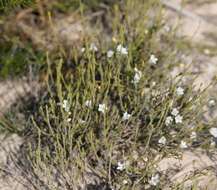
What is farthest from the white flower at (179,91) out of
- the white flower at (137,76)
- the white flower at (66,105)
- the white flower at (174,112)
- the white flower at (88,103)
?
the white flower at (66,105)

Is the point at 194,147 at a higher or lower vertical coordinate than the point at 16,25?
lower

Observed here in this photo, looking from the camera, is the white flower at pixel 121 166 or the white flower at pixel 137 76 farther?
the white flower at pixel 137 76

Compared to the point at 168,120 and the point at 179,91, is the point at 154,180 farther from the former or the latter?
the point at 179,91

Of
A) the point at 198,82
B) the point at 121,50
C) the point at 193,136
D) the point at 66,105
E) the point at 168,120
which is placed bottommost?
the point at 198,82

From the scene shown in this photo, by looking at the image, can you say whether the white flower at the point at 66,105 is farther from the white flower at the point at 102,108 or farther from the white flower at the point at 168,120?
the white flower at the point at 168,120

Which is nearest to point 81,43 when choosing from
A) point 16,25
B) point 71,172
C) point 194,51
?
point 16,25

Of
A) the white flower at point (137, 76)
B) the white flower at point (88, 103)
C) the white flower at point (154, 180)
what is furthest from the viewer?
the white flower at point (137, 76)

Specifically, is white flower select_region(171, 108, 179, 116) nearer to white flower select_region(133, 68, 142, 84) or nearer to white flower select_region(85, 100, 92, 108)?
white flower select_region(133, 68, 142, 84)

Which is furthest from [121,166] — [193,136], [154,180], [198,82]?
[198,82]

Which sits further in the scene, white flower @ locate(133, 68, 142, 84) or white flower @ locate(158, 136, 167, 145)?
white flower @ locate(133, 68, 142, 84)

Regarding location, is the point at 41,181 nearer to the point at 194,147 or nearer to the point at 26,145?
the point at 26,145

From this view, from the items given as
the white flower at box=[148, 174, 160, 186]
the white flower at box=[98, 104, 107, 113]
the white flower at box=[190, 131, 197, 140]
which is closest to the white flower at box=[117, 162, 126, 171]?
the white flower at box=[148, 174, 160, 186]
